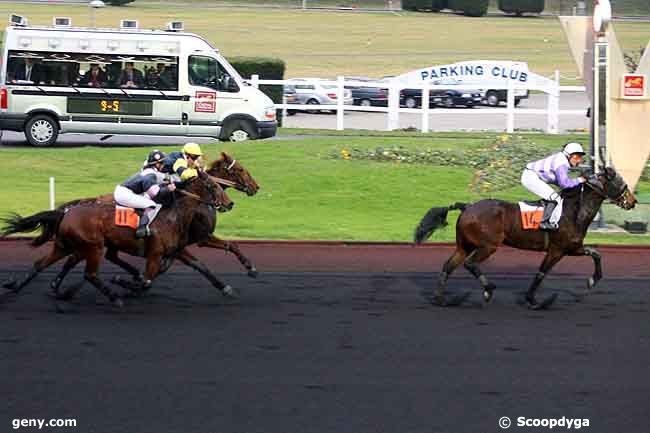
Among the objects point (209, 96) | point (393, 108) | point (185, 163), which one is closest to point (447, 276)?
point (185, 163)

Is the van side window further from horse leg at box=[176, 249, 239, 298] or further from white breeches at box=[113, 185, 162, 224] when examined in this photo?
white breeches at box=[113, 185, 162, 224]

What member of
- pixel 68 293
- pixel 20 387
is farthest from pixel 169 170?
pixel 20 387

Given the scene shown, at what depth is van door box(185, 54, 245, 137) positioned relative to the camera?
2483cm

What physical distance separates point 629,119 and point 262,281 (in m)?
6.48

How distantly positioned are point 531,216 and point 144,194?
410 centimetres

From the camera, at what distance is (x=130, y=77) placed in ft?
81.1

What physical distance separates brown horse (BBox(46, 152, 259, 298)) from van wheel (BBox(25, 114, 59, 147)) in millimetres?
12380

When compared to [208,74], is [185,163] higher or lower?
lower

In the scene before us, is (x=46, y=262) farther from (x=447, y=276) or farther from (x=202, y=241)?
(x=447, y=276)

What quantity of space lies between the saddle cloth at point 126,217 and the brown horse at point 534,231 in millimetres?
3282

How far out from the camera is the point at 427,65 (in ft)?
167

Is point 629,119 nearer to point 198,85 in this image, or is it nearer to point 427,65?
point 198,85

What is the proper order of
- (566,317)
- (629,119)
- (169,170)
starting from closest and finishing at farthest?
(566,317), (169,170), (629,119)

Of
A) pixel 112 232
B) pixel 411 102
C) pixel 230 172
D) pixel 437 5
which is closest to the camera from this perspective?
pixel 112 232
